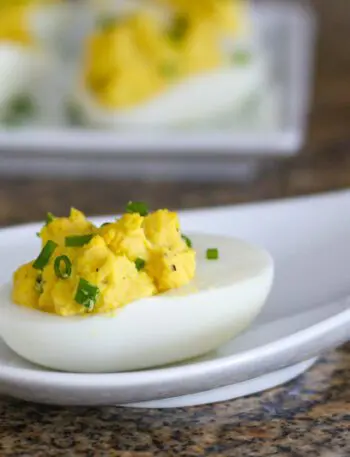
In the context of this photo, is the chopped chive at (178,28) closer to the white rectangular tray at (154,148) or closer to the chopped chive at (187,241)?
the white rectangular tray at (154,148)

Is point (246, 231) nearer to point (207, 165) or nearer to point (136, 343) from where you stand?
point (136, 343)

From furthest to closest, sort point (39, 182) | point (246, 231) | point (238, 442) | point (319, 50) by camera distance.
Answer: point (319, 50), point (39, 182), point (246, 231), point (238, 442)

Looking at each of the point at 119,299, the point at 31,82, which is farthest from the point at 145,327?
the point at 31,82

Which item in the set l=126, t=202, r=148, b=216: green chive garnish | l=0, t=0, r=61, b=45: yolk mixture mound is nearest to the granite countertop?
l=126, t=202, r=148, b=216: green chive garnish

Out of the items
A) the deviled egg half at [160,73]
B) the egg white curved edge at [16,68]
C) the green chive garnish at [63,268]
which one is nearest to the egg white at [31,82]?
the egg white curved edge at [16,68]

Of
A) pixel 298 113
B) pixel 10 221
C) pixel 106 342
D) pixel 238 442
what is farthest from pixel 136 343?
pixel 298 113

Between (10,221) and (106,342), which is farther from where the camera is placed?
(10,221)

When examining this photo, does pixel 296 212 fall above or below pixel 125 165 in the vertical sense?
below
